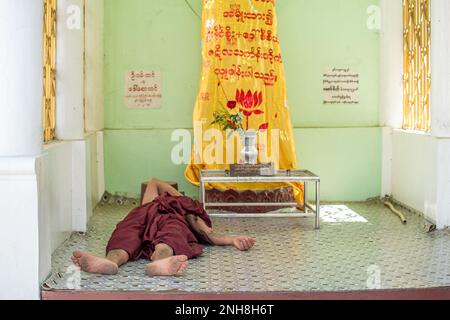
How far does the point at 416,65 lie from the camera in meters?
A: 7.02

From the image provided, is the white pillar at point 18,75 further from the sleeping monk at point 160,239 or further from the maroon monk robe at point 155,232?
the maroon monk robe at point 155,232

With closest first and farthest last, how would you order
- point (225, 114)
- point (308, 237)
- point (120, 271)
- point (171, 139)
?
point (120, 271) < point (308, 237) < point (225, 114) < point (171, 139)

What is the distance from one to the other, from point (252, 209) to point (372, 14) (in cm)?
246

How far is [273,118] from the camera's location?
7.16 meters

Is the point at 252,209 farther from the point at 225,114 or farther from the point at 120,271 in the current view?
the point at 120,271

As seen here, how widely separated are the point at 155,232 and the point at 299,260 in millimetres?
963

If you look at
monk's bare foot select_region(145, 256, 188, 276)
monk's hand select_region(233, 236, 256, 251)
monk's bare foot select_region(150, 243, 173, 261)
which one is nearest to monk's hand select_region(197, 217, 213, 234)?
monk's hand select_region(233, 236, 256, 251)

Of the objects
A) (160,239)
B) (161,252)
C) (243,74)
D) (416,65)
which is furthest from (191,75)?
(161,252)

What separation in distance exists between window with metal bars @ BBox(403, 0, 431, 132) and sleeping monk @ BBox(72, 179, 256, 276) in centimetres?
244

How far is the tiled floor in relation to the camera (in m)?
4.16

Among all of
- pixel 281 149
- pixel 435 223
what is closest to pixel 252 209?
pixel 281 149

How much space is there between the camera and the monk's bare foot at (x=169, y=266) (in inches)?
169

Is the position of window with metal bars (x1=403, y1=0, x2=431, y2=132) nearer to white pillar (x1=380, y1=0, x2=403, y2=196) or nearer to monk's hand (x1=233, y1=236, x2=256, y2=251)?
white pillar (x1=380, y1=0, x2=403, y2=196)
